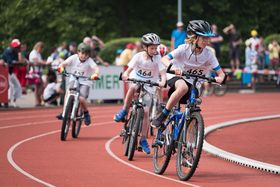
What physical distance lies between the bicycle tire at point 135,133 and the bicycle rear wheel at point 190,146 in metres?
2.08

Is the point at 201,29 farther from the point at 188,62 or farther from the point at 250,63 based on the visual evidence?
the point at 250,63

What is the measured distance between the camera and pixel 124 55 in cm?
2992

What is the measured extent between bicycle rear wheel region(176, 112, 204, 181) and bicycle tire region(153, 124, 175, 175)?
0.76ft

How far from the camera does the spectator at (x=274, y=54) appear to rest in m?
37.1

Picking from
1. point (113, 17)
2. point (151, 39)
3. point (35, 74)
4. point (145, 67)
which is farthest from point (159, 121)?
point (113, 17)

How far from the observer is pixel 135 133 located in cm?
1419

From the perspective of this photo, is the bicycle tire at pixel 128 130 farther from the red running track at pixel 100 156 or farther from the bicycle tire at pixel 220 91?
the bicycle tire at pixel 220 91

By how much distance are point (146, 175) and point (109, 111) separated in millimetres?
12804

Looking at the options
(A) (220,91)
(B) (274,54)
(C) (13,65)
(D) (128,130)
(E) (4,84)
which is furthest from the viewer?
(B) (274,54)

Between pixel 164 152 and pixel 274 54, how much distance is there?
2504 cm

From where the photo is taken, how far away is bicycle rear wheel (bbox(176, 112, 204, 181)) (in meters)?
11.7

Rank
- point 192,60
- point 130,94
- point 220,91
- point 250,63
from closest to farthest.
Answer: point 192,60, point 130,94, point 220,91, point 250,63

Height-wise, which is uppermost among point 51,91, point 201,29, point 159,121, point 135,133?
point 201,29

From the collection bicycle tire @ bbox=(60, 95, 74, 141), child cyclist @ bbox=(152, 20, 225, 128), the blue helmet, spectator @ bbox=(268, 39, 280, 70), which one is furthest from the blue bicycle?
spectator @ bbox=(268, 39, 280, 70)
